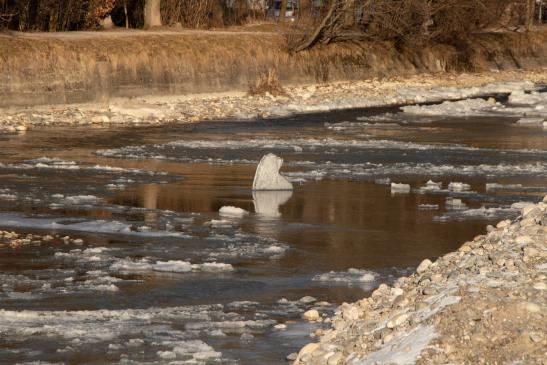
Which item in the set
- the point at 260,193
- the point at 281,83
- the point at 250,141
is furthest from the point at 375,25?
the point at 260,193

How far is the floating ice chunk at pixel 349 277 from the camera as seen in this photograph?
38.5ft

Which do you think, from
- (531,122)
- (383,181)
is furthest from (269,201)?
(531,122)

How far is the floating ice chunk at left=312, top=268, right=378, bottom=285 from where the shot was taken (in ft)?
38.5

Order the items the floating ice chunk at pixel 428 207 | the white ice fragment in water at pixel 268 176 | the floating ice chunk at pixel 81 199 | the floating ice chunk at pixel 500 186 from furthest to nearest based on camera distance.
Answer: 1. the floating ice chunk at pixel 500 186
2. the white ice fragment in water at pixel 268 176
3. the floating ice chunk at pixel 81 199
4. the floating ice chunk at pixel 428 207

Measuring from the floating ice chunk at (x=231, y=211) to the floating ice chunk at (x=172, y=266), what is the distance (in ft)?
10.8

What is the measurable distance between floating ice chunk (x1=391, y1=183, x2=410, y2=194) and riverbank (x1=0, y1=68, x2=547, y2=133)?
36.3 ft

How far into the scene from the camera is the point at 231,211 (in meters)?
15.7

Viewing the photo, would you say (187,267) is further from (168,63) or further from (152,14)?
(152,14)

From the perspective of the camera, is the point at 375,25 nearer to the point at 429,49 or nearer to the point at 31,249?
the point at 429,49

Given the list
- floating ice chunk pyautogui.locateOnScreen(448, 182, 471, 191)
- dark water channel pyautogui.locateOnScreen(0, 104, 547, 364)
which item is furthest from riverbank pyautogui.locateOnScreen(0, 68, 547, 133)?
floating ice chunk pyautogui.locateOnScreen(448, 182, 471, 191)

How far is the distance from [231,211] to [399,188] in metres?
3.59

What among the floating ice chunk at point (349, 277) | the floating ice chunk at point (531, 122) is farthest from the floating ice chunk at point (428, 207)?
the floating ice chunk at point (531, 122)

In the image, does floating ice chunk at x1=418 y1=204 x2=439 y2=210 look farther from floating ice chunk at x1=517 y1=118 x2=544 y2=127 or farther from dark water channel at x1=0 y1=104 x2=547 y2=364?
floating ice chunk at x1=517 y1=118 x2=544 y2=127

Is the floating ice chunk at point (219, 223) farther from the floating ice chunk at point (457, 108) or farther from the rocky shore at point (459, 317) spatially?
the floating ice chunk at point (457, 108)
